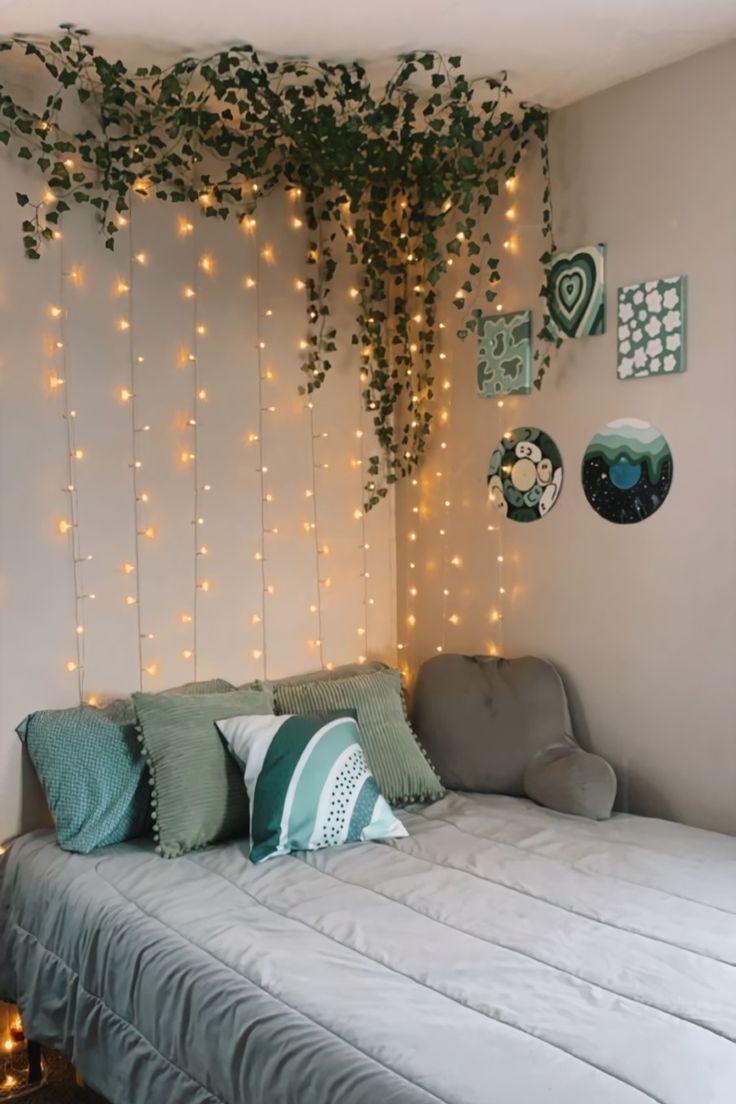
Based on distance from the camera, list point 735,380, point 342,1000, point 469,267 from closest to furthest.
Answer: point 342,1000, point 735,380, point 469,267

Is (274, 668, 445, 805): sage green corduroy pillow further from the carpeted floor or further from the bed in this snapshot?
the carpeted floor

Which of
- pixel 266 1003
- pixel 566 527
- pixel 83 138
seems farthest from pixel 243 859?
pixel 83 138

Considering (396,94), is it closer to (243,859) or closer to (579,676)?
(579,676)

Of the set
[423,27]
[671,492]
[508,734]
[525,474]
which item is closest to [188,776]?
[508,734]

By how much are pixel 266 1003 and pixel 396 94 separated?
2.27 meters

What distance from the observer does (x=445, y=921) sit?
2.15 metres

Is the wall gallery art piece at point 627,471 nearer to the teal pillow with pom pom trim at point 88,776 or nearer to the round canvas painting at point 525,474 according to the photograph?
the round canvas painting at point 525,474

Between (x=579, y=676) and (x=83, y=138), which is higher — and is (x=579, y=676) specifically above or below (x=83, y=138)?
below

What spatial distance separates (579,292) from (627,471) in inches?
20.7

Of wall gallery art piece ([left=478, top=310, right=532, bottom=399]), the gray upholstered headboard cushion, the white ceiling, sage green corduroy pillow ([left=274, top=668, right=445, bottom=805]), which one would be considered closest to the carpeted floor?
sage green corduroy pillow ([left=274, top=668, right=445, bottom=805])

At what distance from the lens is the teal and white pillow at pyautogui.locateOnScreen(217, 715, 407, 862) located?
8.37 feet

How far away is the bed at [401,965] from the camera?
164 centimetres

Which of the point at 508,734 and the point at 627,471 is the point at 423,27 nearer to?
the point at 627,471

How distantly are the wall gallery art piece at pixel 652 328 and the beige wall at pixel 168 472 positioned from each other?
0.95 m
